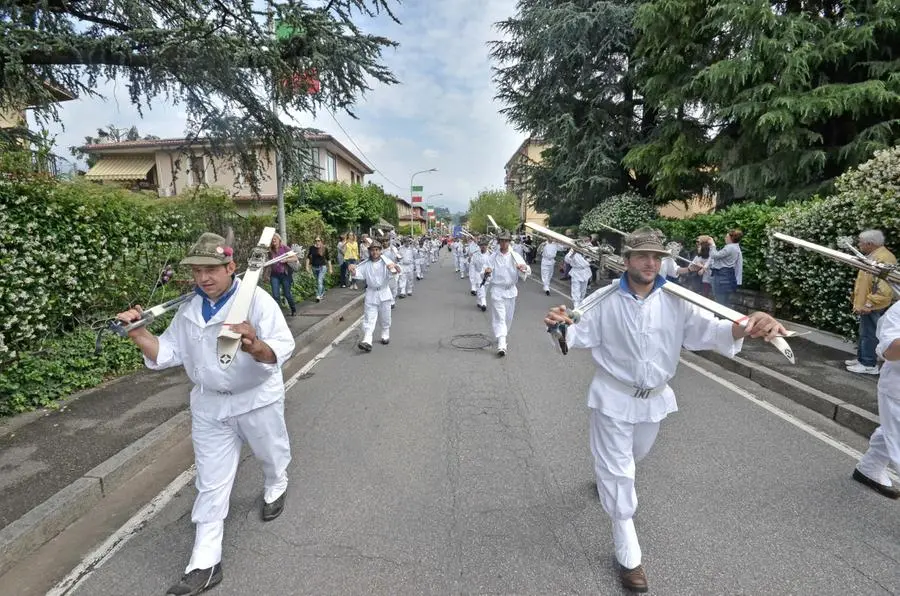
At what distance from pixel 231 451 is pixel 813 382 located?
21.5 feet

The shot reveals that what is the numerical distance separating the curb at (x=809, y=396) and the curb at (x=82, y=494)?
6737 millimetres

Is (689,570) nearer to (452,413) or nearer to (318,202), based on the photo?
(452,413)

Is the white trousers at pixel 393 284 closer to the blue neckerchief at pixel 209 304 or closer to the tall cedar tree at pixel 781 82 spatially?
the blue neckerchief at pixel 209 304

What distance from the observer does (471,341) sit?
29.1ft

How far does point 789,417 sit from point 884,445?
1.63m

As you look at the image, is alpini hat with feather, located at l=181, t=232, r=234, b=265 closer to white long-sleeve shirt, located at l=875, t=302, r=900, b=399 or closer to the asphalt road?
the asphalt road

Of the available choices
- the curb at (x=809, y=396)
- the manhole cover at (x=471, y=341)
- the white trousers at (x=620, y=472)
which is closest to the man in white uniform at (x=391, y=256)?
the manhole cover at (x=471, y=341)

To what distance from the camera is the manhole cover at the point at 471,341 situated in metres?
8.39

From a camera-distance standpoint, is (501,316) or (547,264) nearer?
(501,316)

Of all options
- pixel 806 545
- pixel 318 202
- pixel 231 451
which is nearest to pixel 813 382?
pixel 806 545

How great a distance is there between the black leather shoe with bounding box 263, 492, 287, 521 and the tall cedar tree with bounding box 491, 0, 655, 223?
707 inches

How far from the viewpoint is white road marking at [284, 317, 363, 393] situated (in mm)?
6555

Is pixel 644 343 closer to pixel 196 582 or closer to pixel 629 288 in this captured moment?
pixel 629 288

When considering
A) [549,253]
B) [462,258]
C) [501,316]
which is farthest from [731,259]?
→ [462,258]
